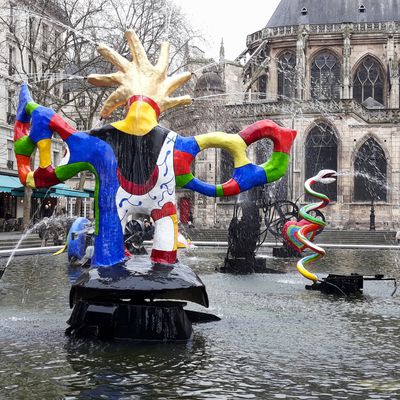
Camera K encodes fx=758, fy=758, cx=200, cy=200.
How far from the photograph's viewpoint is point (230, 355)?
24.9ft

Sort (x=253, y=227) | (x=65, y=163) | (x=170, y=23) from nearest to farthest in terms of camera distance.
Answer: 1. (x=65, y=163)
2. (x=253, y=227)
3. (x=170, y=23)

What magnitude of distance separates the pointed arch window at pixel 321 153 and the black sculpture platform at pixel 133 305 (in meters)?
39.9

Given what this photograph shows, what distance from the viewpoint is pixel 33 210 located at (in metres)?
44.4

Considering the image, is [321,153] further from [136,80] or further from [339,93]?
[136,80]

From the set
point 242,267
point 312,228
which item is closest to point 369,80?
point 242,267

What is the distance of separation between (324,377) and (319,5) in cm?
5528

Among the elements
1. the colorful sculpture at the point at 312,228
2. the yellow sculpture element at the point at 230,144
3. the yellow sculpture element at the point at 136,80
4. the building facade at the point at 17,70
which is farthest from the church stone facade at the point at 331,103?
the yellow sculpture element at the point at 230,144

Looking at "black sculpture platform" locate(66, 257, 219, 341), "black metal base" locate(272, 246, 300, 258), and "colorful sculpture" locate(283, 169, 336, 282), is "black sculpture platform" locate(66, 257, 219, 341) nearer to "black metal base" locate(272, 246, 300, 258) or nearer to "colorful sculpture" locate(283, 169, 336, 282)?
"colorful sculpture" locate(283, 169, 336, 282)

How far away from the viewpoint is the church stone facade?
155ft

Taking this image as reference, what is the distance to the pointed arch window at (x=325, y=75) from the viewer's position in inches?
2156

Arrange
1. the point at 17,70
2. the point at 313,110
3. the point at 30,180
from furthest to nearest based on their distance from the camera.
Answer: the point at 313,110
the point at 17,70
the point at 30,180

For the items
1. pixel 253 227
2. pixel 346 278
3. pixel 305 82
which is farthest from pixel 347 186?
pixel 346 278

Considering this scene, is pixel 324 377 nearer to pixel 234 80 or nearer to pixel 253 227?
pixel 253 227

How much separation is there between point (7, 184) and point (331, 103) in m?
22.1
